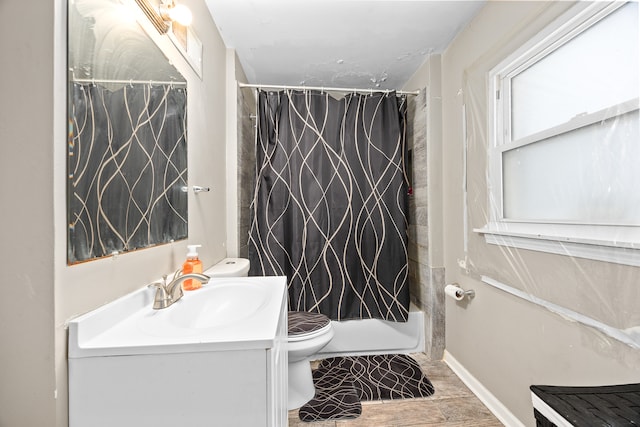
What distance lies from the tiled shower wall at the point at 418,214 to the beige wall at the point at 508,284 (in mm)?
97

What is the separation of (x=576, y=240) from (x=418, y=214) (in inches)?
51.3

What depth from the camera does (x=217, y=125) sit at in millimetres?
1917

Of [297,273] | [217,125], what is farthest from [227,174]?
[297,273]

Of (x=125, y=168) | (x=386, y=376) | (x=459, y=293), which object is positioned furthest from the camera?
(x=386, y=376)

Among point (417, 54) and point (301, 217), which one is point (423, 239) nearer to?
point (301, 217)

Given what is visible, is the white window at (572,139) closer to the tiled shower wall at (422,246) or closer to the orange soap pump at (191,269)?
the tiled shower wall at (422,246)

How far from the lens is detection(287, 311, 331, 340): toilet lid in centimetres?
164

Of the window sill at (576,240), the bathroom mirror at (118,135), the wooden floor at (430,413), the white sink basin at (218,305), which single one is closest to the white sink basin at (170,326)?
the white sink basin at (218,305)

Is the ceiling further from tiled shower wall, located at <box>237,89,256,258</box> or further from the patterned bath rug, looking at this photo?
the patterned bath rug

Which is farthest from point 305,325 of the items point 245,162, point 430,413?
point 245,162

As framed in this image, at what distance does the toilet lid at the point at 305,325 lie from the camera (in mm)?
1644

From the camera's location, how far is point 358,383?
1.92m

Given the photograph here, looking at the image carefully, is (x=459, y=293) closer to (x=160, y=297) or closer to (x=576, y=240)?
(x=576, y=240)
